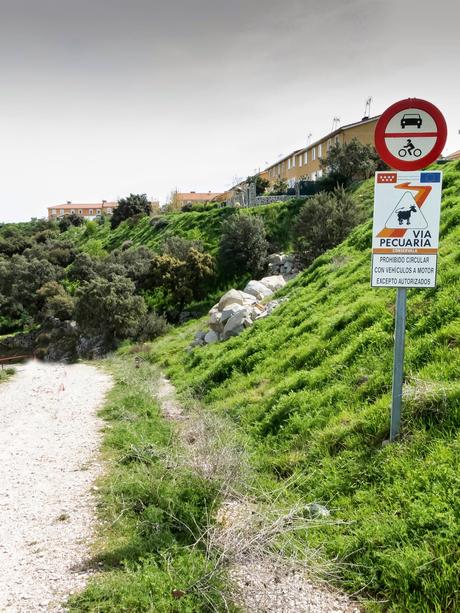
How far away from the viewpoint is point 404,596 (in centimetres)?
364

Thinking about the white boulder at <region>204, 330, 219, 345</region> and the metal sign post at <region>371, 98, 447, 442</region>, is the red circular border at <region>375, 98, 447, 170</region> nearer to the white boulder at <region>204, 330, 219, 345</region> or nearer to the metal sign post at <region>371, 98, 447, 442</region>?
the metal sign post at <region>371, 98, 447, 442</region>

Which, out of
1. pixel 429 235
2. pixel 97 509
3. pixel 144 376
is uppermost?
pixel 429 235

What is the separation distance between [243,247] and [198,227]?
1206 centimetres

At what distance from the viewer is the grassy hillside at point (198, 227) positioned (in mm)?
37594

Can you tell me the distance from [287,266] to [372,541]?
2740 centimetres

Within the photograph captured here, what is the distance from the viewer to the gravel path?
14.9 feet

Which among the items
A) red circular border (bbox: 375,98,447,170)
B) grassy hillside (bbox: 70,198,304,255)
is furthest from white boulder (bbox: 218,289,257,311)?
grassy hillside (bbox: 70,198,304,255)

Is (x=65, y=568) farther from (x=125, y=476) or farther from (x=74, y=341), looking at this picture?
(x=74, y=341)

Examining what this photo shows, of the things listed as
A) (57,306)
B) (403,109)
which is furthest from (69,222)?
(403,109)

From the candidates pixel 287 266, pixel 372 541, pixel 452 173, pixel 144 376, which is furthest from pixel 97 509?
pixel 287 266

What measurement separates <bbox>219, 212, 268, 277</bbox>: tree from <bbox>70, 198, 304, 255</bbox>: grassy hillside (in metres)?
2.45

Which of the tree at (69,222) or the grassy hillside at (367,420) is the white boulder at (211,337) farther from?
the tree at (69,222)

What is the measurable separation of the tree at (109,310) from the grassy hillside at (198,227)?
36.8ft

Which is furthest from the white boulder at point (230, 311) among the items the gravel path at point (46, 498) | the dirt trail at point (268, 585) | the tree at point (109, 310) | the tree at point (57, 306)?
the tree at point (57, 306)
